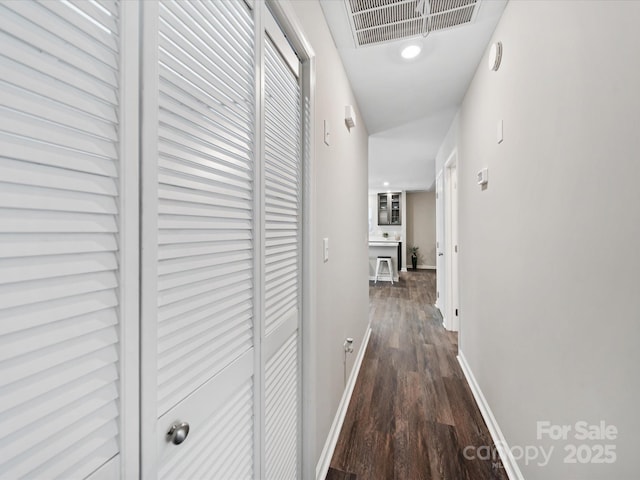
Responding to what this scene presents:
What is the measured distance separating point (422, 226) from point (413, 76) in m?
7.77

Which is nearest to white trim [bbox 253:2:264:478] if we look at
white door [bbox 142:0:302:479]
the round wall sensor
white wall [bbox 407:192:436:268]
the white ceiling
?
white door [bbox 142:0:302:479]

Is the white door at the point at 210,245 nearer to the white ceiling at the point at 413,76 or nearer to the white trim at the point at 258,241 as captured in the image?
the white trim at the point at 258,241

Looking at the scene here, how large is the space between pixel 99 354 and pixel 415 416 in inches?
84.2

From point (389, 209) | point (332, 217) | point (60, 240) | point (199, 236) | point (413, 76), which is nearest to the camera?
point (60, 240)

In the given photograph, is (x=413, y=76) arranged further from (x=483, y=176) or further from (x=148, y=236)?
(x=148, y=236)

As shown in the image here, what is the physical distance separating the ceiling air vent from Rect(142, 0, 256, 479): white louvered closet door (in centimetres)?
102

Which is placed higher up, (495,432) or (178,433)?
(178,433)

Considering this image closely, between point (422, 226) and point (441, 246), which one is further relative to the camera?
point (422, 226)

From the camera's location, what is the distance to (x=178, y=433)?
62cm

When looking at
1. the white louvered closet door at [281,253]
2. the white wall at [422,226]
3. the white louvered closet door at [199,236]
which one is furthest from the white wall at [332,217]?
the white wall at [422,226]

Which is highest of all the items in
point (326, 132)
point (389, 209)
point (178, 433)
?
point (389, 209)

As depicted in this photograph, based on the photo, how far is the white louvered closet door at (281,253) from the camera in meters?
1.06

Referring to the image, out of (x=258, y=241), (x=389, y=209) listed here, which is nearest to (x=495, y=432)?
(x=258, y=241)

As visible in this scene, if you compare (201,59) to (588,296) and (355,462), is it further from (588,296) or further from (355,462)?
(355,462)
